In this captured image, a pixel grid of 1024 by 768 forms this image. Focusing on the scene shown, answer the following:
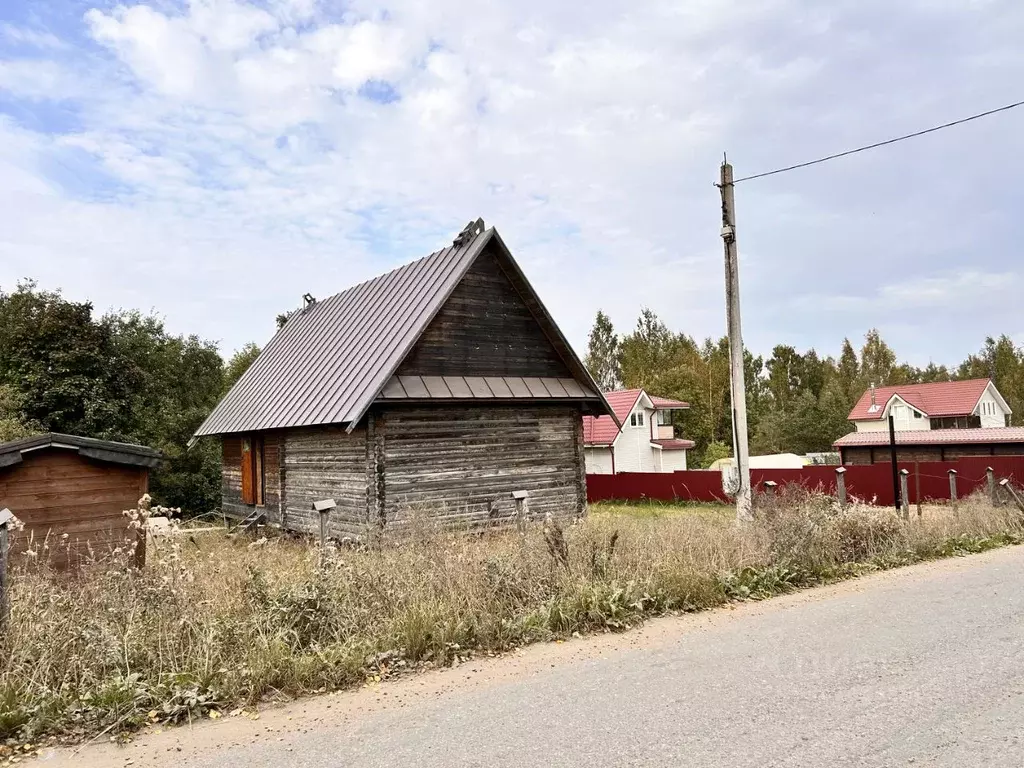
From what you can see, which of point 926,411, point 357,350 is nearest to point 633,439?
point 926,411

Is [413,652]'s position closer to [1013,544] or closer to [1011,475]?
[1013,544]

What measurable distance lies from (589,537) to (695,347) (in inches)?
2061

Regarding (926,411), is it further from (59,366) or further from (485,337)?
(59,366)

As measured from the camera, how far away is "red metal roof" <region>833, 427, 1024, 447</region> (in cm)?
3328

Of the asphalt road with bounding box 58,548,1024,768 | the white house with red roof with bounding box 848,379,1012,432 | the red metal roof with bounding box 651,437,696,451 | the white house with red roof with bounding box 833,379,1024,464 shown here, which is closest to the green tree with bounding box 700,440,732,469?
the red metal roof with bounding box 651,437,696,451

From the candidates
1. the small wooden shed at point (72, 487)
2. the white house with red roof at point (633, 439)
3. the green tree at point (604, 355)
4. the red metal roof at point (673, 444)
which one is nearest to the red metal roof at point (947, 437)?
the red metal roof at point (673, 444)

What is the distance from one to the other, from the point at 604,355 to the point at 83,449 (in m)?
52.6

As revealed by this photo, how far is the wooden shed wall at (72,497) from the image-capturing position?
29.8 feet

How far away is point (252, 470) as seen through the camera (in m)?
19.2

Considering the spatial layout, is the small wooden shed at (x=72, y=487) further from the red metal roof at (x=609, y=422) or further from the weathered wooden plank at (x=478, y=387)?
the red metal roof at (x=609, y=422)

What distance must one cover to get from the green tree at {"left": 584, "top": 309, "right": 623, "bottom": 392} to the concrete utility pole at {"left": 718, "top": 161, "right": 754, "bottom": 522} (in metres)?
47.1

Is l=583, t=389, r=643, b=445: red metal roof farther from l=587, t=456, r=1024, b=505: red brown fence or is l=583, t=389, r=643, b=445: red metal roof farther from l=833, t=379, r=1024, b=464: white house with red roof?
l=833, t=379, r=1024, b=464: white house with red roof

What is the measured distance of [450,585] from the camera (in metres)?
7.12

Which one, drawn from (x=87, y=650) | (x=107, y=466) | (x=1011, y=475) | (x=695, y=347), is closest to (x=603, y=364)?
(x=695, y=347)
